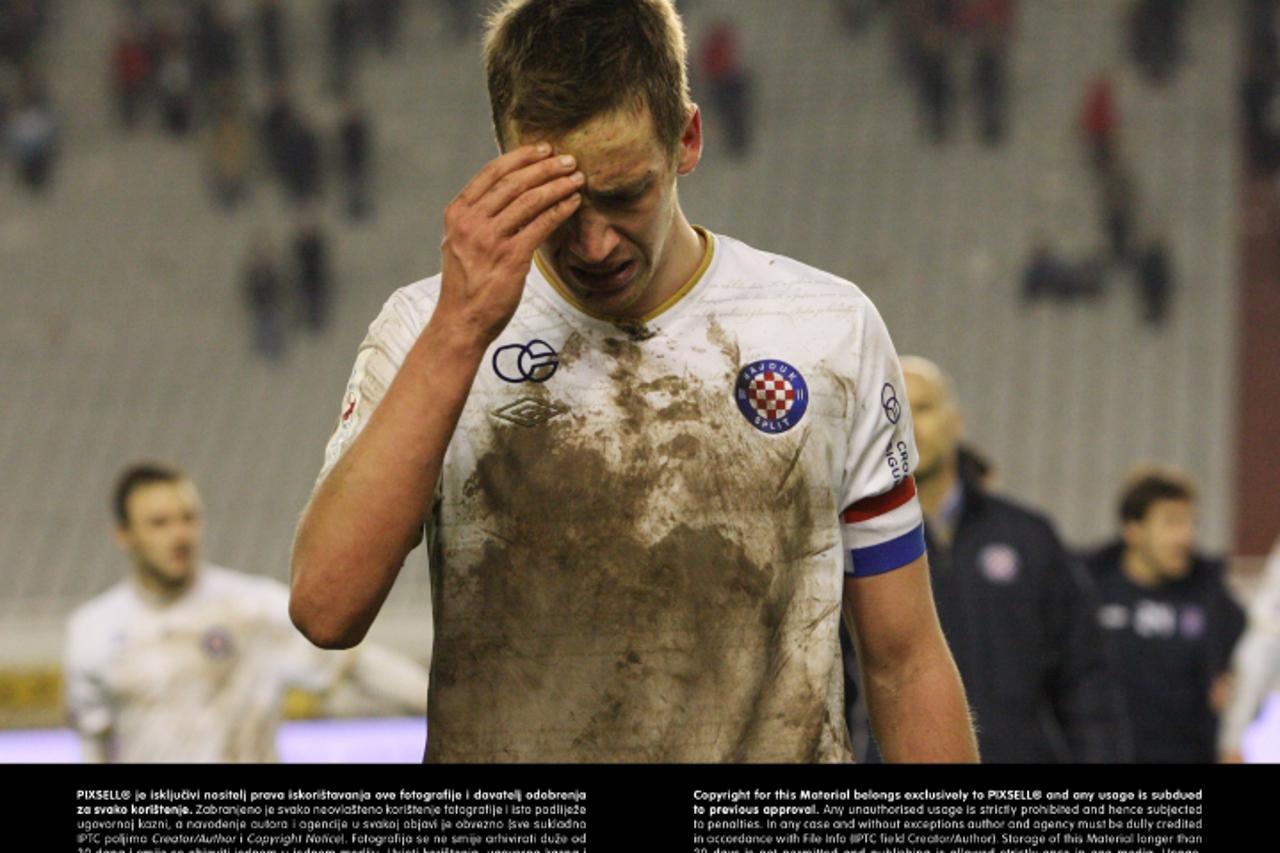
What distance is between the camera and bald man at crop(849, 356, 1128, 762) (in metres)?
6.04

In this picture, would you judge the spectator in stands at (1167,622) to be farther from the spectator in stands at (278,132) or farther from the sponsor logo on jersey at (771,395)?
the spectator in stands at (278,132)

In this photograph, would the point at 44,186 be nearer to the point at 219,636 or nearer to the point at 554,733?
the point at 219,636

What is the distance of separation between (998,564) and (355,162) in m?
20.5

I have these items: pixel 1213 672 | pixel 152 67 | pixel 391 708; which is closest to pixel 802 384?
pixel 391 708

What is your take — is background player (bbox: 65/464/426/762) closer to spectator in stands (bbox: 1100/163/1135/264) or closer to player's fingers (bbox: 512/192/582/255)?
player's fingers (bbox: 512/192/582/255)

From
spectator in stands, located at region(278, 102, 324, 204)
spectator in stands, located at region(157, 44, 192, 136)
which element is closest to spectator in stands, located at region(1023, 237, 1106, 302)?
spectator in stands, located at region(278, 102, 324, 204)

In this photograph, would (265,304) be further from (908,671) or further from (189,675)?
(908,671)

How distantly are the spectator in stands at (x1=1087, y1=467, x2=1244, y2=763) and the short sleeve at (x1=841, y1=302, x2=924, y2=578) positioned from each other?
5.25 metres

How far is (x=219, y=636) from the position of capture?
6.87 metres

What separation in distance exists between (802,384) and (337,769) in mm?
791

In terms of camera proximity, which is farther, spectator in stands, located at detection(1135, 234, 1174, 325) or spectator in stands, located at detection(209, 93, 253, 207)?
spectator in stands, located at detection(209, 93, 253, 207)

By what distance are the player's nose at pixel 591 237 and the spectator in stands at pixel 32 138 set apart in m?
25.5

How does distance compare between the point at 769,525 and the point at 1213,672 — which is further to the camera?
the point at 1213,672
